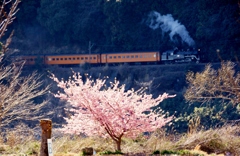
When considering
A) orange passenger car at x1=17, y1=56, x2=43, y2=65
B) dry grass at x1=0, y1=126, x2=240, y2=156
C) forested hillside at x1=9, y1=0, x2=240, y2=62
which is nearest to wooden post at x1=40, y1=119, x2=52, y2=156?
dry grass at x1=0, y1=126, x2=240, y2=156

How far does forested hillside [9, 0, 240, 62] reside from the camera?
2669 cm

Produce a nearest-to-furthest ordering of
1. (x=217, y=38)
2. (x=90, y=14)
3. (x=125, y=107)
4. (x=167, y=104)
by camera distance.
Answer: (x=125, y=107) < (x=167, y=104) < (x=217, y=38) < (x=90, y=14)

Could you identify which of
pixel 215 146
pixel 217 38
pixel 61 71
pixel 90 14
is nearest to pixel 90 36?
pixel 90 14

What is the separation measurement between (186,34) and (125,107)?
23054 millimetres

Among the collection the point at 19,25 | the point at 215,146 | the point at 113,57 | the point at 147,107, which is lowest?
the point at 215,146

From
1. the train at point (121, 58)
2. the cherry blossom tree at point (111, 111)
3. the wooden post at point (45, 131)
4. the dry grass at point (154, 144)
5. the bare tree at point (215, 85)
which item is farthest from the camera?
the train at point (121, 58)

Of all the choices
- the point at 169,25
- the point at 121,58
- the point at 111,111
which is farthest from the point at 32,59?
the point at 111,111

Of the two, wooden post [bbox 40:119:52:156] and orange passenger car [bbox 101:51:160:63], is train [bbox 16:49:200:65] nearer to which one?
orange passenger car [bbox 101:51:160:63]

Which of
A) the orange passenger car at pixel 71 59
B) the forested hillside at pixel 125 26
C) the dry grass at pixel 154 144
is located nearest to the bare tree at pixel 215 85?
the dry grass at pixel 154 144

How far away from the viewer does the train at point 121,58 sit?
2937cm

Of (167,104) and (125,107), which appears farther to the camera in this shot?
(167,104)

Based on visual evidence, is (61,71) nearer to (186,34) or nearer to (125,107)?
(186,34)

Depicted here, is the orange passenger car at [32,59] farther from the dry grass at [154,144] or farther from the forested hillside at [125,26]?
the dry grass at [154,144]

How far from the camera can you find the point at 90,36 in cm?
3300
